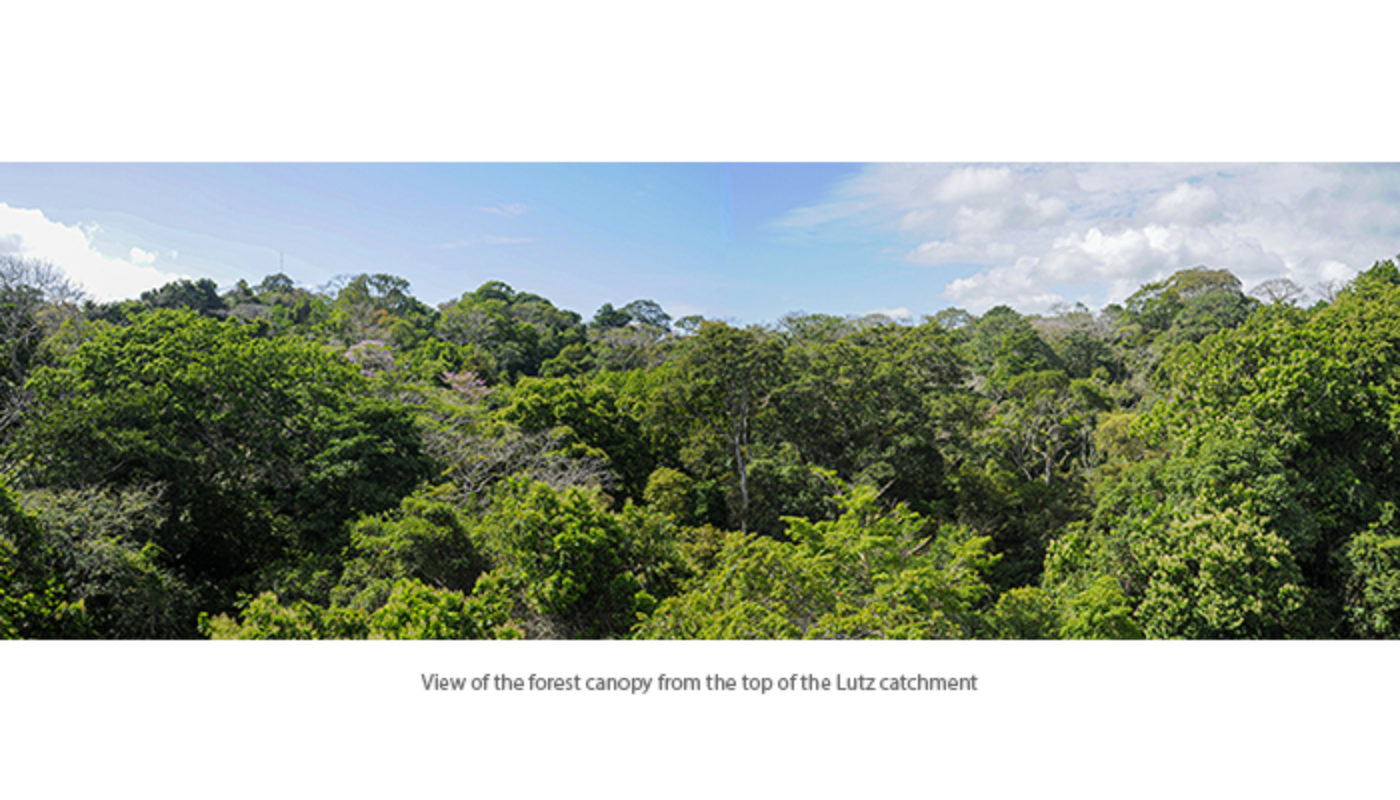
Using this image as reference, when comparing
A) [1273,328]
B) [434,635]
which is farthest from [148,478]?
[1273,328]

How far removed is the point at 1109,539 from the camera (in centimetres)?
704

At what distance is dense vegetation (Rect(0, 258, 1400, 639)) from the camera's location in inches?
199

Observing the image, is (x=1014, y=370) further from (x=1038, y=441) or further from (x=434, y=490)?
(x=434, y=490)

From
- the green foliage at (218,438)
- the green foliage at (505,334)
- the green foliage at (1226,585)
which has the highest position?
the green foliage at (505,334)

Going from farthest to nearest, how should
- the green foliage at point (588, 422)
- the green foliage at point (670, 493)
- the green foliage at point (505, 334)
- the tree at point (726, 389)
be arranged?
1. the green foliage at point (505, 334)
2. the tree at point (726, 389)
3. the green foliage at point (588, 422)
4. the green foliage at point (670, 493)

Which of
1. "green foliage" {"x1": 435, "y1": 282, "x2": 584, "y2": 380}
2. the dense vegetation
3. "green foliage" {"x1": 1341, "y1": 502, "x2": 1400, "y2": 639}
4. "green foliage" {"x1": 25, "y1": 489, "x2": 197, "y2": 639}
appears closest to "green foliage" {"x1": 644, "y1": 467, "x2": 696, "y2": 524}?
the dense vegetation

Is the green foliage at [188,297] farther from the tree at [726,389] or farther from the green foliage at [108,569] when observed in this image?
the green foliage at [108,569]

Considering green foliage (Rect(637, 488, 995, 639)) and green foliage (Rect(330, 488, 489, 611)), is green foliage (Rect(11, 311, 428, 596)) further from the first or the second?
green foliage (Rect(637, 488, 995, 639))

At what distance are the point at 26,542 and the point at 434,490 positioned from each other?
338 cm

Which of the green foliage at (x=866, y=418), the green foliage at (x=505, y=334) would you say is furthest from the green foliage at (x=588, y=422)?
the green foliage at (x=505, y=334)

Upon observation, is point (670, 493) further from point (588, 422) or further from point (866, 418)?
point (866, 418)

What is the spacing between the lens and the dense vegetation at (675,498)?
16.6 feet

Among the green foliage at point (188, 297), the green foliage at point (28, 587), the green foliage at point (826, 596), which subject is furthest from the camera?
the green foliage at point (188, 297)

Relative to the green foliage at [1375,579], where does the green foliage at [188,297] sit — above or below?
above
